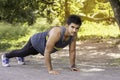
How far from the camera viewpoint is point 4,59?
6836 millimetres

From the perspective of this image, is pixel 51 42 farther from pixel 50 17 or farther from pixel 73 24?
pixel 50 17

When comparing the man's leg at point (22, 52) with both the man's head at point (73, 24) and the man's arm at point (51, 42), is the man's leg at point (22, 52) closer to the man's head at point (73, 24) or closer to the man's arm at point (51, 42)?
the man's arm at point (51, 42)

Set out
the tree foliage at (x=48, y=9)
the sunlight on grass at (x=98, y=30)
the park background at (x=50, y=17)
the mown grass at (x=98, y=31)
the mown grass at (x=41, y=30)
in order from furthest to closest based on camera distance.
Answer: the sunlight on grass at (x=98, y=30) → the mown grass at (x=41, y=30) → the mown grass at (x=98, y=31) → the park background at (x=50, y=17) → the tree foliage at (x=48, y=9)

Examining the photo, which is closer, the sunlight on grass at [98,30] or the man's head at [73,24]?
the man's head at [73,24]

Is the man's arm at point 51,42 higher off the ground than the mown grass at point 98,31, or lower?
higher

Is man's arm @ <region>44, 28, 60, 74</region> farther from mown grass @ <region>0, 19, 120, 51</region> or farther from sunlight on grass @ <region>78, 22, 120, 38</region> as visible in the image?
sunlight on grass @ <region>78, 22, 120, 38</region>

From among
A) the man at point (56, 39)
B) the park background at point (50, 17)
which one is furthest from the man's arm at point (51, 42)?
the park background at point (50, 17)

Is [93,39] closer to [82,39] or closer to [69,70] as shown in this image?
[82,39]

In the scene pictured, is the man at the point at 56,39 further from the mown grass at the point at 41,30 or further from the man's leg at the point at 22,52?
the mown grass at the point at 41,30

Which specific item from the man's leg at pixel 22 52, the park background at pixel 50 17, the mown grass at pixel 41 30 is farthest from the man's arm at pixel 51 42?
the mown grass at pixel 41 30

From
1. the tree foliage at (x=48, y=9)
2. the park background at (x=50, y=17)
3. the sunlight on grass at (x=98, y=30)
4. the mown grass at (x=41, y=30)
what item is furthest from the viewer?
the sunlight on grass at (x=98, y=30)

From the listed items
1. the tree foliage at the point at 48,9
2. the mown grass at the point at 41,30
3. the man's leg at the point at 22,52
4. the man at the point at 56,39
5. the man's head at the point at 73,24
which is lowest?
the mown grass at the point at 41,30

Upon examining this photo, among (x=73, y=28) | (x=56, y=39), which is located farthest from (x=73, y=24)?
(x=56, y=39)

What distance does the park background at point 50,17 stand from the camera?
14383 millimetres
